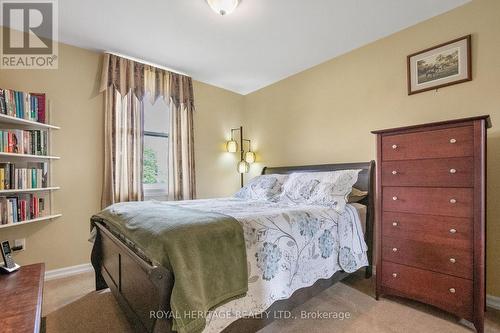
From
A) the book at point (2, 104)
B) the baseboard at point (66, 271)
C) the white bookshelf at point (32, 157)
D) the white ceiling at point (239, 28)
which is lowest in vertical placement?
the baseboard at point (66, 271)

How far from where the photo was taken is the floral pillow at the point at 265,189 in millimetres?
2725

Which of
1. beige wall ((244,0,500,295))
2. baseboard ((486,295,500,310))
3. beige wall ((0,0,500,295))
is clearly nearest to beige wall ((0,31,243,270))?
beige wall ((0,0,500,295))

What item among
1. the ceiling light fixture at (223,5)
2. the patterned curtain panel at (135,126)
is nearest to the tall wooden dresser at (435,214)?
the ceiling light fixture at (223,5)

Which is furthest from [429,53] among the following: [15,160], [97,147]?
[15,160]

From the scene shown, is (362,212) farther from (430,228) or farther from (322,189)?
(430,228)

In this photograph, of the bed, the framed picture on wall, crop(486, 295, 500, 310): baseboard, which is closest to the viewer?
the bed

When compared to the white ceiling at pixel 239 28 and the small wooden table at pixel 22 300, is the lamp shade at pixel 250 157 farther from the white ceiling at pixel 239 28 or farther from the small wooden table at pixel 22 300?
the small wooden table at pixel 22 300

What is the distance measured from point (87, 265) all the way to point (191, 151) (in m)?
1.83

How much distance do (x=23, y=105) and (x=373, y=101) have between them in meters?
3.50

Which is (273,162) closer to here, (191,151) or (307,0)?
(191,151)

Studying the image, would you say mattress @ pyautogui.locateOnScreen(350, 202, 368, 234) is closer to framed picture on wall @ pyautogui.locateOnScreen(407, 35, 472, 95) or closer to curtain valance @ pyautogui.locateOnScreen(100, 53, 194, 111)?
framed picture on wall @ pyautogui.locateOnScreen(407, 35, 472, 95)

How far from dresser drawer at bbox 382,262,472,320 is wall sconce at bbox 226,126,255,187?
2.48m

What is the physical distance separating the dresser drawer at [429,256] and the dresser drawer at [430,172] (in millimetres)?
440

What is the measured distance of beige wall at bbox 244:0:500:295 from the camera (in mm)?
1920
